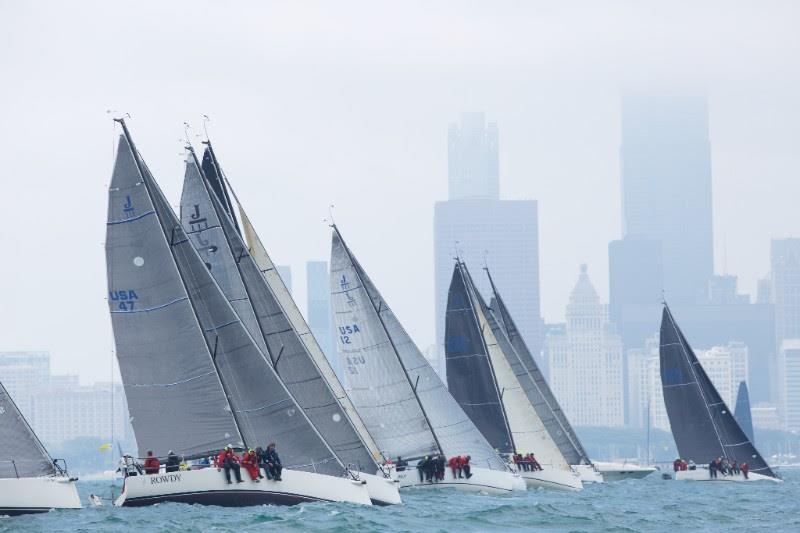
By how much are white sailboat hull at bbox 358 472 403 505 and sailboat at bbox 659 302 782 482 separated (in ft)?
111

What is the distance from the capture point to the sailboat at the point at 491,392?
5728 cm

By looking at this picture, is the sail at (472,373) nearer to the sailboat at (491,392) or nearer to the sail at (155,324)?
the sailboat at (491,392)

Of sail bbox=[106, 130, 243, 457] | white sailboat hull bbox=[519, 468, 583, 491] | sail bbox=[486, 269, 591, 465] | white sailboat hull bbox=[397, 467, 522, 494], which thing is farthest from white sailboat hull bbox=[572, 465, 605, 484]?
sail bbox=[106, 130, 243, 457]

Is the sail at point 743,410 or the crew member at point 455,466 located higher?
the sail at point 743,410

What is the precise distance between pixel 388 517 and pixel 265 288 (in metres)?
7.60

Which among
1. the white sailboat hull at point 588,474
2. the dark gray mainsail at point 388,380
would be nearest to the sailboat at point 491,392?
the white sailboat hull at point 588,474

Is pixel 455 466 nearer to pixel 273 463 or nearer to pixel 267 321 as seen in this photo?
pixel 267 321

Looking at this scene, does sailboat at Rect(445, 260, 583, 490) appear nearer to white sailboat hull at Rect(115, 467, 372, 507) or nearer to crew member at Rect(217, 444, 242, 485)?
white sailboat hull at Rect(115, 467, 372, 507)

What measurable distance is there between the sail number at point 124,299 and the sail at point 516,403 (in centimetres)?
2314

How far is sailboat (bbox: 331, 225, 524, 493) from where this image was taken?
47688 millimetres

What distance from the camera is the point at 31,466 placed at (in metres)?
36.2

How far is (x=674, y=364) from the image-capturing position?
2923 inches

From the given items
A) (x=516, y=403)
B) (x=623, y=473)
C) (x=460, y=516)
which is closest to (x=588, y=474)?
(x=516, y=403)

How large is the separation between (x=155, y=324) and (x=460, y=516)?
7.03 m
